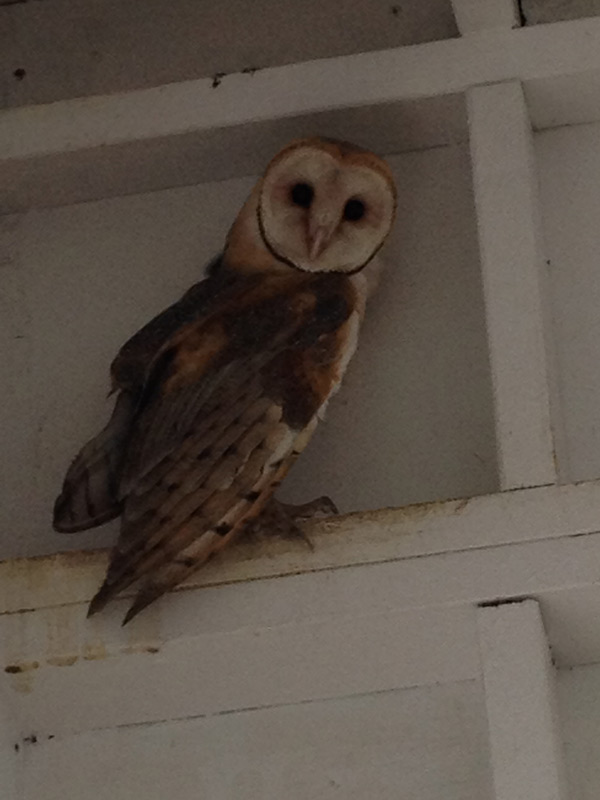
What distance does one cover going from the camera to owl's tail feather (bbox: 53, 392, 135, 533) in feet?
6.08

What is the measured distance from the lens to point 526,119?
2.05 metres

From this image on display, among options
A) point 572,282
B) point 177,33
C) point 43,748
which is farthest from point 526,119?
point 43,748

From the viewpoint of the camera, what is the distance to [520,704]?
5.41ft

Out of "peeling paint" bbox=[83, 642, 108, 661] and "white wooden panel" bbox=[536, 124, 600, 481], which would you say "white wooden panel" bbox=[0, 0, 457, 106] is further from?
"peeling paint" bbox=[83, 642, 108, 661]

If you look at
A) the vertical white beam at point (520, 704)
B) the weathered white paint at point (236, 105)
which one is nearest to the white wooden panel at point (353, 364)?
the weathered white paint at point (236, 105)

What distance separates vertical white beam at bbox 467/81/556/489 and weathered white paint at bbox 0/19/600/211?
52 millimetres

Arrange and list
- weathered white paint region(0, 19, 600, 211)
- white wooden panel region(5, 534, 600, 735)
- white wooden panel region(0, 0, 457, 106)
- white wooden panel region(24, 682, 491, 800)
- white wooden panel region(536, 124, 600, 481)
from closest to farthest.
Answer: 1. white wooden panel region(5, 534, 600, 735)
2. white wooden panel region(24, 682, 491, 800)
3. white wooden panel region(536, 124, 600, 481)
4. weathered white paint region(0, 19, 600, 211)
5. white wooden panel region(0, 0, 457, 106)

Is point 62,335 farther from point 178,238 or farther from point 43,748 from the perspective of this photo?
point 43,748

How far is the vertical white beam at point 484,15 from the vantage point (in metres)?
2.07

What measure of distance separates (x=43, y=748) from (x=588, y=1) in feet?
3.75

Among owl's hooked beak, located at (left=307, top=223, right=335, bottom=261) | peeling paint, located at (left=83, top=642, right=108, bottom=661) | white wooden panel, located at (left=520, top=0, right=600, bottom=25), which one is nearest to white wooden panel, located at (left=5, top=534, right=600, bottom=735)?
peeling paint, located at (left=83, top=642, right=108, bottom=661)

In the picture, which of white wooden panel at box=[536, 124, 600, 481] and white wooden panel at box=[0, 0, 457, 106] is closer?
white wooden panel at box=[536, 124, 600, 481]

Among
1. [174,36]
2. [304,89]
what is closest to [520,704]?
[304,89]

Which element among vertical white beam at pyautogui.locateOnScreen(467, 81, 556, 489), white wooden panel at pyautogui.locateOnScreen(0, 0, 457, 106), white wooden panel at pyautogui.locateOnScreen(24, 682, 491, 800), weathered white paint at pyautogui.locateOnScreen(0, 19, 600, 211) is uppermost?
white wooden panel at pyautogui.locateOnScreen(0, 0, 457, 106)
